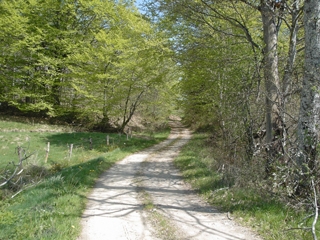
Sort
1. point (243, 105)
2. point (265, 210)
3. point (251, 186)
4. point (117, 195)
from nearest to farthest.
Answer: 1. point (265, 210)
2. point (251, 186)
3. point (117, 195)
4. point (243, 105)

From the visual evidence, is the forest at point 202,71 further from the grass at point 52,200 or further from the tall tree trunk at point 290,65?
the grass at point 52,200

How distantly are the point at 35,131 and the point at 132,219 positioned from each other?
64.2 feet

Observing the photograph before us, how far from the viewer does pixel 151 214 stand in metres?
5.59

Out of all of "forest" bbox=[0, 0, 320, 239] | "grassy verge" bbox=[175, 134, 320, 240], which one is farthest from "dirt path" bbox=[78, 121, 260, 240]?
"forest" bbox=[0, 0, 320, 239]

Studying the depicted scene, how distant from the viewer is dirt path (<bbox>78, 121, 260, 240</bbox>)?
462cm

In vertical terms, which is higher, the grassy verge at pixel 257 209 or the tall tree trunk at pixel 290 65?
the tall tree trunk at pixel 290 65

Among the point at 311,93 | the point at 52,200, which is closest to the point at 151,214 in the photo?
the point at 52,200

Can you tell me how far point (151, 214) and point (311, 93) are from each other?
4035mm

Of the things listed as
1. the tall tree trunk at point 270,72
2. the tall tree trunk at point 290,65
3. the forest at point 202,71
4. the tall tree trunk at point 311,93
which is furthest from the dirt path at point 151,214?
the tall tree trunk at point 290,65

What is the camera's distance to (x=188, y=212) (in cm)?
576

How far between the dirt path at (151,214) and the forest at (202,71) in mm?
1321

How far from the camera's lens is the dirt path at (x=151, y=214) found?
462 centimetres


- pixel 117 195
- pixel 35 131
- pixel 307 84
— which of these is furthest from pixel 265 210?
pixel 35 131

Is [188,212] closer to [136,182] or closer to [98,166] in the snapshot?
[136,182]
